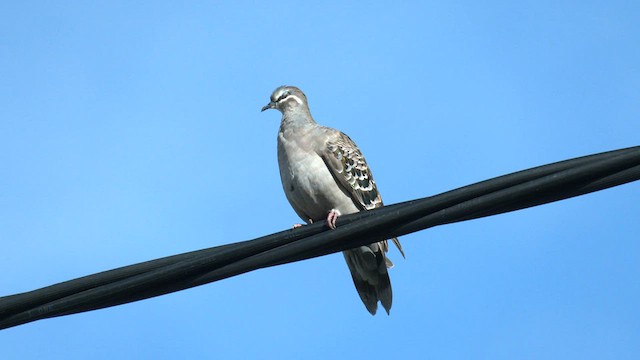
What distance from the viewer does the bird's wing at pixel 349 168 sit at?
30.1 feet

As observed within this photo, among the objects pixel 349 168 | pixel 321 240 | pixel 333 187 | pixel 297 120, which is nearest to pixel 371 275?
pixel 333 187

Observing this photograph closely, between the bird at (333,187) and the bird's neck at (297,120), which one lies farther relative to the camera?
Result: the bird's neck at (297,120)

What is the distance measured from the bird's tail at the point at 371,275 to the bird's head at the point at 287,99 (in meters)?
A: 1.66

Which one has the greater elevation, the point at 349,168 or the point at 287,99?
the point at 287,99

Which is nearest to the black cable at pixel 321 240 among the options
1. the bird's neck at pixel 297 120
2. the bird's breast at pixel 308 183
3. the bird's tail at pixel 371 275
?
the bird's breast at pixel 308 183

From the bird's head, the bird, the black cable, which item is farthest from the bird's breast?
the black cable

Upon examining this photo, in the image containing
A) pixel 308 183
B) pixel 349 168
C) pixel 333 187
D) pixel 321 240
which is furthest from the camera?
pixel 349 168

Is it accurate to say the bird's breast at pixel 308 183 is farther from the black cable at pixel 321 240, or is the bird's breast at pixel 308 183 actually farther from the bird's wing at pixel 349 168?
the black cable at pixel 321 240

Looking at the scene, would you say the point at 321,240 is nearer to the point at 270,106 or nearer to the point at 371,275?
the point at 371,275

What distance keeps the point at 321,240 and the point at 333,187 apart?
4.03 m

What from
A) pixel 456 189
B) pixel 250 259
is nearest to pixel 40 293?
pixel 250 259

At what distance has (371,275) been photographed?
9.18 m

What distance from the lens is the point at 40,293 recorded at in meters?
4.88

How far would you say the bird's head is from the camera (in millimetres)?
10133
